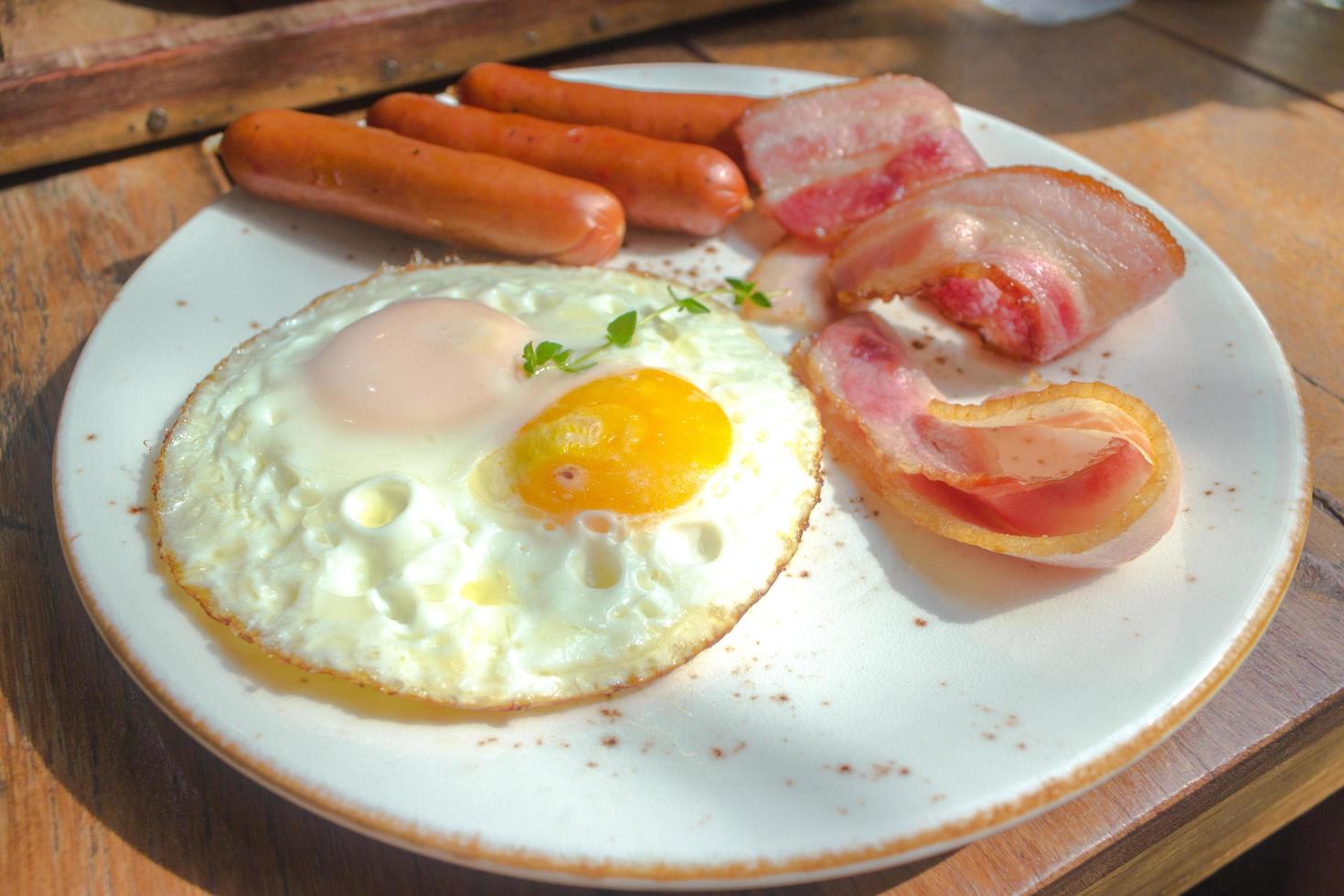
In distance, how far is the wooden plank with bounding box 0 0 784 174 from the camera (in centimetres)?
227

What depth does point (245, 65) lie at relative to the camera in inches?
94.7

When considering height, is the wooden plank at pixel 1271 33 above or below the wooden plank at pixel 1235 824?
above

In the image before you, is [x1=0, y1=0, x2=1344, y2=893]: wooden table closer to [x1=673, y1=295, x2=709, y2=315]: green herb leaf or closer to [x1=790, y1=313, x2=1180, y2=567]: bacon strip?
[x1=790, y1=313, x2=1180, y2=567]: bacon strip

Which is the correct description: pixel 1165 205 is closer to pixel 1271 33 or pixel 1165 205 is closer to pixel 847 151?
pixel 847 151

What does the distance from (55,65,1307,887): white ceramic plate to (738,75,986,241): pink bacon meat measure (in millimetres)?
655

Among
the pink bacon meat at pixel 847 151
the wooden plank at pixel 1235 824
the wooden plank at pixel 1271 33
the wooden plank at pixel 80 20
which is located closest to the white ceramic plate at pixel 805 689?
the wooden plank at pixel 1235 824

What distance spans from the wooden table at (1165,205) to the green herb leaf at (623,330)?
2.62ft

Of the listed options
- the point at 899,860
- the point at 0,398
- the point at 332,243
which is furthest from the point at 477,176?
the point at 899,860

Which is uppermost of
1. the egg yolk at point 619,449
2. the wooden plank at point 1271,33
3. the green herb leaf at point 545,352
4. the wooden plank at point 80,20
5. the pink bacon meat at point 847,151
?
the wooden plank at point 1271,33

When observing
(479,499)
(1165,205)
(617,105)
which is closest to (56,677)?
(479,499)

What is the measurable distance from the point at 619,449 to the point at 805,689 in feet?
1.33

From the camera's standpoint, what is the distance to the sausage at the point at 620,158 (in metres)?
2.03

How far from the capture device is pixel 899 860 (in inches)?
42.0

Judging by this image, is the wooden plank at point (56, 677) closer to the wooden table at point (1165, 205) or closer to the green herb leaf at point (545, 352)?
the wooden table at point (1165, 205)
